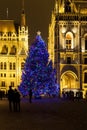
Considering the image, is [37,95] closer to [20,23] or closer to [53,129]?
[53,129]

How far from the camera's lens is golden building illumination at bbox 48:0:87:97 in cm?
9200

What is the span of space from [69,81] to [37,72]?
25.2 metres

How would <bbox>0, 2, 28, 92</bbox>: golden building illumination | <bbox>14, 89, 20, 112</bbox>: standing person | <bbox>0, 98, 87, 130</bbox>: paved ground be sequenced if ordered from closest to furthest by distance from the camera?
<bbox>0, 98, 87, 130</bbox>: paved ground, <bbox>14, 89, 20, 112</bbox>: standing person, <bbox>0, 2, 28, 92</bbox>: golden building illumination

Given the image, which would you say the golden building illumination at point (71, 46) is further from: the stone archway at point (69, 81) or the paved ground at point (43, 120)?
the paved ground at point (43, 120)

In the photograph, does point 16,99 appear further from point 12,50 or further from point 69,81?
point 12,50

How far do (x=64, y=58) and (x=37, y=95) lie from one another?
25.9 m

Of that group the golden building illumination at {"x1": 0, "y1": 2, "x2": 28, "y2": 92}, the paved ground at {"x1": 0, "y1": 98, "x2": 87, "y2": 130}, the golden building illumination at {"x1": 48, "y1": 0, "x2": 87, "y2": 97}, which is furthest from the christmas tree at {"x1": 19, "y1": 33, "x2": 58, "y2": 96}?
the paved ground at {"x1": 0, "y1": 98, "x2": 87, "y2": 130}

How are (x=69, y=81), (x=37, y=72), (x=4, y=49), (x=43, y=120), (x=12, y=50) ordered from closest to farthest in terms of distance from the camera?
(x=43, y=120) < (x=37, y=72) < (x=69, y=81) < (x=12, y=50) < (x=4, y=49)

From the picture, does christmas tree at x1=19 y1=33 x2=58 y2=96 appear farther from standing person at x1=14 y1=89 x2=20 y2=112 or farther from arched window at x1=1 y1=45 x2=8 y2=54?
arched window at x1=1 y1=45 x2=8 y2=54

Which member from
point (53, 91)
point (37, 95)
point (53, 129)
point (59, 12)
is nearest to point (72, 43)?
point (59, 12)

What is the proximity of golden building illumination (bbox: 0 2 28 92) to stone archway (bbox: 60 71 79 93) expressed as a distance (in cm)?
1913

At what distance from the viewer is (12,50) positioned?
384ft

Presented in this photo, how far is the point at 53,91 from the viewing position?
243ft

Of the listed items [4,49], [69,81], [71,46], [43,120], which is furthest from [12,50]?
[43,120]
